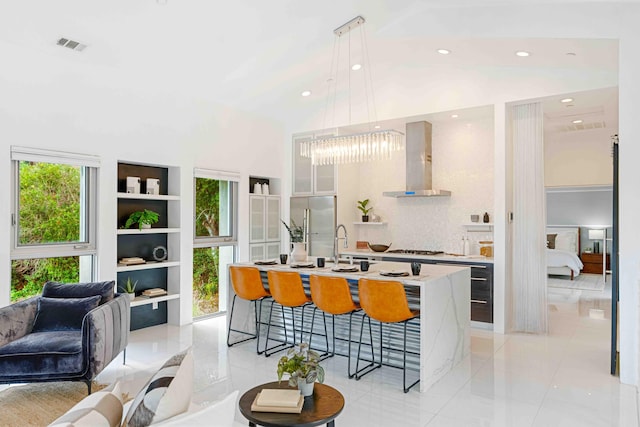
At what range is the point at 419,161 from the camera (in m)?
6.72

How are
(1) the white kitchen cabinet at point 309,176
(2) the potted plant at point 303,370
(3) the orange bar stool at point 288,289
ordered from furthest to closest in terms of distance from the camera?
(1) the white kitchen cabinet at point 309,176, (3) the orange bar stool at point 288,289, (2) the potted plant at point 303,370

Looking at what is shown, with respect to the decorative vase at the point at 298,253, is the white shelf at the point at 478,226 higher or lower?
higher

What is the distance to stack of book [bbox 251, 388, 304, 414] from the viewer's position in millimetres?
2324

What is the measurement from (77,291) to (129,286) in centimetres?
140

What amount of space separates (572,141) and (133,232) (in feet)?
27.0

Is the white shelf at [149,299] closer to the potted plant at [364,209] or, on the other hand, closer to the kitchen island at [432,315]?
the kitchen island at [432,315]

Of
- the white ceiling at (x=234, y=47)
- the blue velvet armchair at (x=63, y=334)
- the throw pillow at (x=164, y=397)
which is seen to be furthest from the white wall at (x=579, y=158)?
the throw pillow at (x=164, y=397)

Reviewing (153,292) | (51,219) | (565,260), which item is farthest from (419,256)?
(565,260)

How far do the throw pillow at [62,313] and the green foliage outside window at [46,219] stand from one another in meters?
0.85

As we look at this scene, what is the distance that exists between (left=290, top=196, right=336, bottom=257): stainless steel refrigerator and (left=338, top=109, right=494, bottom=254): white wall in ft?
0.66

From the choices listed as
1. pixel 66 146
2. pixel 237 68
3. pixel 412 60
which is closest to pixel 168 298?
pixel 66 146

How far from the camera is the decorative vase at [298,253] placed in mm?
5117

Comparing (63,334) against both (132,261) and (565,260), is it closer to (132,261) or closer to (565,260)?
(132,261)

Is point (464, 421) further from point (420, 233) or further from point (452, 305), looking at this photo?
point (420, 233)
